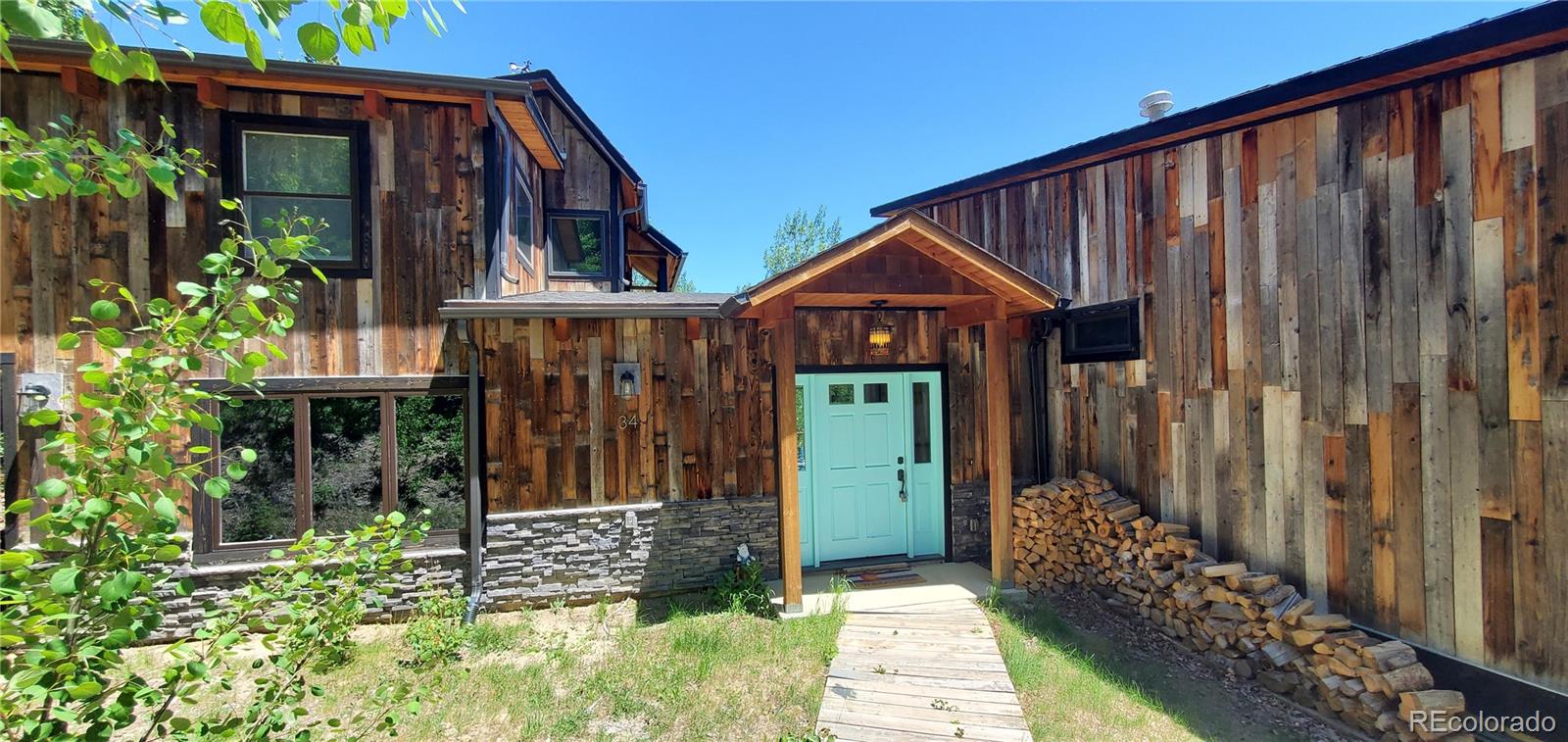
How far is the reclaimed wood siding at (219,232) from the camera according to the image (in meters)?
4.84

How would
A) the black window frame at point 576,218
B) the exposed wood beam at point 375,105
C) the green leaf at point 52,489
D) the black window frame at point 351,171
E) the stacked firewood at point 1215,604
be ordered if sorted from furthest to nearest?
the black window frame at point 576,218
the exposed wood beam at point 375,105
the black window frame at point 351,171
the stacked firewood at point 1215,604
the green leaf at point 52,489

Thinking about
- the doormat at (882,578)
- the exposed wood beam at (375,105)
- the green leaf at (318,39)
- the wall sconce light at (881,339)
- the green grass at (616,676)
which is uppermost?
the exposed wood beam at (375,105)

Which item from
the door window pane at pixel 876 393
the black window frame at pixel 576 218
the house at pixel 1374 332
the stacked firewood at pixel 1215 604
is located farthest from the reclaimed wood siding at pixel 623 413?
the house at pixel 1374 332

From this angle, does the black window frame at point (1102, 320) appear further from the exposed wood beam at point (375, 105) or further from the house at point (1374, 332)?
the exposed wood beam at point (375, 105)

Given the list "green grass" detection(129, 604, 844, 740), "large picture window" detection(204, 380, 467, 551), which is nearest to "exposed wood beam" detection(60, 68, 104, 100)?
"large picture window" detection(204, 380, 467, 551)

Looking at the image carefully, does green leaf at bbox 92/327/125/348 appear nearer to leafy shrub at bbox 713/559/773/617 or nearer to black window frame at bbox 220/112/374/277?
black window frame at bbox 220/112/374/277

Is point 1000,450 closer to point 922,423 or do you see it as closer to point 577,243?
point 922,423

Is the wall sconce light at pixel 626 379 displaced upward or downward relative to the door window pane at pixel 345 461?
upward

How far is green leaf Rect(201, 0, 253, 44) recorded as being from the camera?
126 cm

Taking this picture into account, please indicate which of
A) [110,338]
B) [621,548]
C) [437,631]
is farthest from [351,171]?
[110,338]

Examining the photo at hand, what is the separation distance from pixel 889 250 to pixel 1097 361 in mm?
2545

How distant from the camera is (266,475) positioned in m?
5.16

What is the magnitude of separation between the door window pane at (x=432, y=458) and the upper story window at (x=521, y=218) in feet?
6.49

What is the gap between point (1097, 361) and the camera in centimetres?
580
